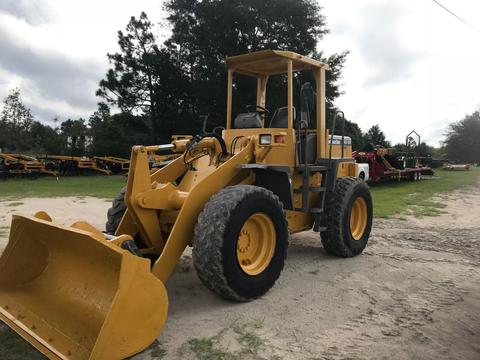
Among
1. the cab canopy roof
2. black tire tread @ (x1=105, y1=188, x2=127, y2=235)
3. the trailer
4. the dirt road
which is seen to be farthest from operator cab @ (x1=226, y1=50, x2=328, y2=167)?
the trailer

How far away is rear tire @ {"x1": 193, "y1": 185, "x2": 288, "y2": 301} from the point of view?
397 centimetres

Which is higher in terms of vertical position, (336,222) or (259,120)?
(259,120)

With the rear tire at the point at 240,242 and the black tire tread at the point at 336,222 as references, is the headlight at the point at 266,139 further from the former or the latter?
the black tire tread at the point at 336,222

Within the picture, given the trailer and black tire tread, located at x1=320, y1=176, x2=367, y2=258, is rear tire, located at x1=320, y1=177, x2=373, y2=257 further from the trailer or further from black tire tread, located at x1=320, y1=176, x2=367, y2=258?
the trailer

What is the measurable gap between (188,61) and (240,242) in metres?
24.9

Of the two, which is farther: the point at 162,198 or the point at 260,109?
the point at 260,109

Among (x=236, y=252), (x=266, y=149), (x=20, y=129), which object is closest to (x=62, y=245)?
(x=236, y=252)

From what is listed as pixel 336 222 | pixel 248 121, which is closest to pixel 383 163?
pixel 336 222

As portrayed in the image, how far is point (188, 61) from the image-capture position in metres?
27.8

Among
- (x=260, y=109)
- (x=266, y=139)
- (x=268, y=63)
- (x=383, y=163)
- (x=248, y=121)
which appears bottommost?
(x=383, y=163)

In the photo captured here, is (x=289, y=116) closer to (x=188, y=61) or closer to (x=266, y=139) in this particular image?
(x=266, y=139)

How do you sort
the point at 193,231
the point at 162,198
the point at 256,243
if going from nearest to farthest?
1. the point at 193,231
2. the point at 162,198
3. the point at 256,243

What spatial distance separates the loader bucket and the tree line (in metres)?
20.1

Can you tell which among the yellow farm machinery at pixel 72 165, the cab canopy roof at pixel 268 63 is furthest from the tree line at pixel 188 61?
the cab canopy roof at pixel 268 63
